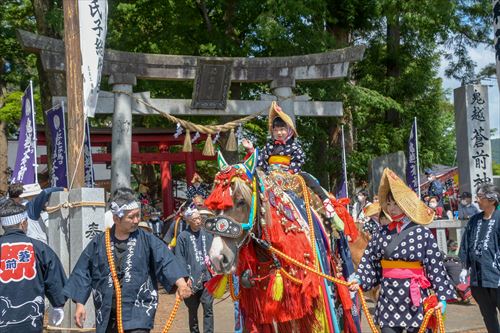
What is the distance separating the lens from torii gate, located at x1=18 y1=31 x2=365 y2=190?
46.6 ft

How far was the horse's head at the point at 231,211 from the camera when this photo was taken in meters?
5.33

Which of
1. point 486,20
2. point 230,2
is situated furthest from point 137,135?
point 486,20

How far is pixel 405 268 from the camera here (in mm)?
5980

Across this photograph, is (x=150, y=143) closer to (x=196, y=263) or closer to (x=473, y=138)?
(x=473, y=138)

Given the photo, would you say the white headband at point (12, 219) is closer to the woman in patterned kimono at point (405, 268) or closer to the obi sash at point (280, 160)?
the obi sash at point (280, 160)

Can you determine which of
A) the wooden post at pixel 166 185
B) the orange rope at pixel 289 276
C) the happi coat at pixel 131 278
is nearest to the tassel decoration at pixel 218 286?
the happi coat at pixel 131 278

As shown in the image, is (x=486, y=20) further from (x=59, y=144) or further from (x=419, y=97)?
(x=59, y=144)

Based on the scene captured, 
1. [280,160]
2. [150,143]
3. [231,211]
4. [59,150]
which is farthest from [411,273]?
[150,143]

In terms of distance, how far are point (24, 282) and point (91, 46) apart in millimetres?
4925

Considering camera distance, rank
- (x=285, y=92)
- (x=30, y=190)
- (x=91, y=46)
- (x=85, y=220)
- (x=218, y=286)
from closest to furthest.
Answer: (x=218, y=286)
(x=85, y=220)
(x=91, y=46)
(x=30, y=190)
(x=285, y=92)

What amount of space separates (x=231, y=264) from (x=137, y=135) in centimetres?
1618

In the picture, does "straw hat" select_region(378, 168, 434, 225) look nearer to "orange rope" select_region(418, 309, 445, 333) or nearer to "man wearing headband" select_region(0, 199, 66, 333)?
"orange rope" select_region(418, 309, 445, 333)

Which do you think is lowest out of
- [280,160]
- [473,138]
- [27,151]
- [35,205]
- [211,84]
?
[35,205]

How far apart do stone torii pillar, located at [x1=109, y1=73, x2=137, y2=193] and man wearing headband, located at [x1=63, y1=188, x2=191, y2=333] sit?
28.2ft
